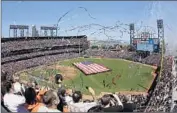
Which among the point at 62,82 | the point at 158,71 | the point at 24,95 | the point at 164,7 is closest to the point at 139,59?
the point at 158,71

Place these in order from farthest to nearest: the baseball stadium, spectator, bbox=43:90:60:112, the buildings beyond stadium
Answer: the buildings beyond stadium
the baseball stadium
spectator, bbox=43:90:60:112

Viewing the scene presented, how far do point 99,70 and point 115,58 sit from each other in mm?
301

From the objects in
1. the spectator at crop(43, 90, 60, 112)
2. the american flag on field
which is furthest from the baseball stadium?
the spectator at crop(43, 90, 60, 112)

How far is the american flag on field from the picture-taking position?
17.7 feet

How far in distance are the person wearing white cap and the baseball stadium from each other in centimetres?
2

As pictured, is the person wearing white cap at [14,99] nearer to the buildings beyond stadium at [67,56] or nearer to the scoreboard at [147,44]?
the buildings beyond stadium at [67,56]

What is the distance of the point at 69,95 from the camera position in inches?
205

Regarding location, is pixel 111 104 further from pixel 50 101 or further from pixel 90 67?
pixel 50 101

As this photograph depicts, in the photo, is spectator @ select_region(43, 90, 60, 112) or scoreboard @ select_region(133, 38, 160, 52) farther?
scoreboard @ select_region(133, 38, 160, 52)

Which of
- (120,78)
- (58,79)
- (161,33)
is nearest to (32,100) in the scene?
(58,79)

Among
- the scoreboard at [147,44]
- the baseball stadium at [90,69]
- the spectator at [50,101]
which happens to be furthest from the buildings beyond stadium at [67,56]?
the spectator at [50,101]

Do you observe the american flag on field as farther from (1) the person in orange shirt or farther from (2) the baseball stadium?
(1) the person in orange shirt

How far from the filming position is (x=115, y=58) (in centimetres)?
551

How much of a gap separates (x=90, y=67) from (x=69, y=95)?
20.4 inches
